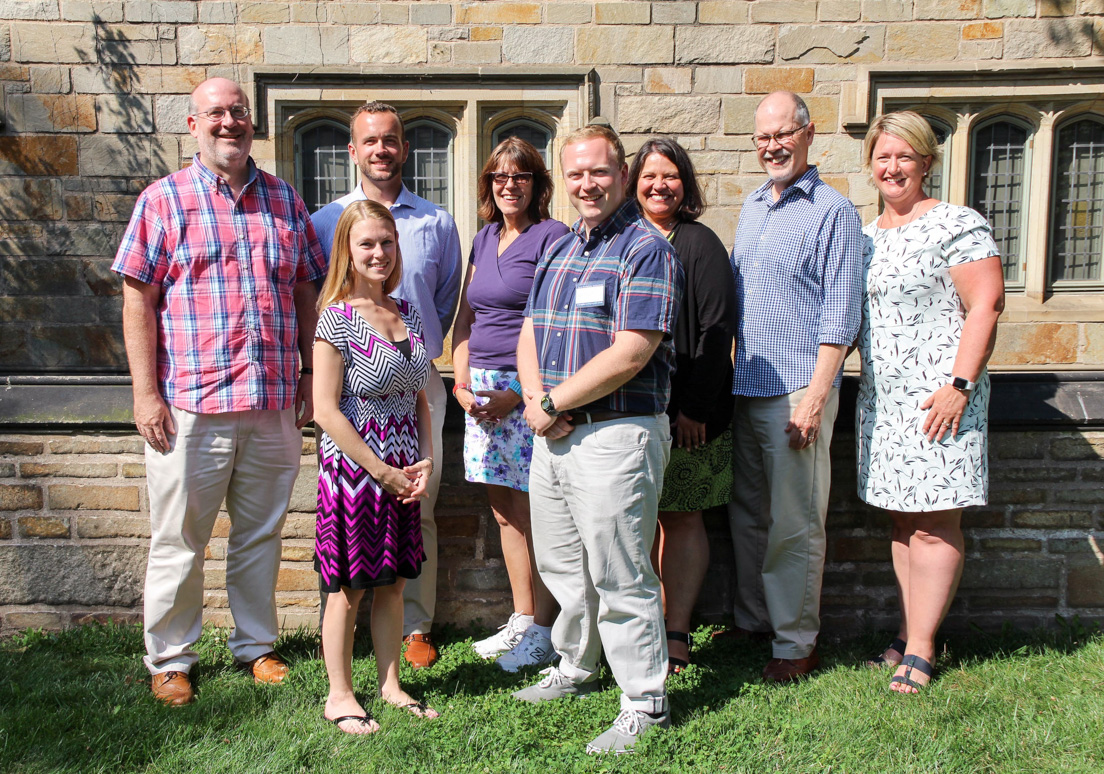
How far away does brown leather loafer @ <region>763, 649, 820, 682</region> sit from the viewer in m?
3.13

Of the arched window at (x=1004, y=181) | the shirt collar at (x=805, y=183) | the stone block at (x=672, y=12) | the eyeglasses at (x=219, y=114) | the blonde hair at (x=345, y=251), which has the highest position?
the stone block at (x=672, y=12)

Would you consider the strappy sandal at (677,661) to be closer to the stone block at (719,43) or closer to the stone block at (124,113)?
the stone block at (719,43)

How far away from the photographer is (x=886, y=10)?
722 centimetres

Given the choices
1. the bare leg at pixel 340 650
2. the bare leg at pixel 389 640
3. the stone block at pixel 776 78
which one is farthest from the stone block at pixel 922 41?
the bare leg at pixel 340 650

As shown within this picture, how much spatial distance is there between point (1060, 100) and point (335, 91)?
660 cm

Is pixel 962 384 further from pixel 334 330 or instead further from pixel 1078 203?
pixel 1078 203

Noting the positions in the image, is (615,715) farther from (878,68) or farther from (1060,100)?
(1060,100)

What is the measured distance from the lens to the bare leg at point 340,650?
2742mm

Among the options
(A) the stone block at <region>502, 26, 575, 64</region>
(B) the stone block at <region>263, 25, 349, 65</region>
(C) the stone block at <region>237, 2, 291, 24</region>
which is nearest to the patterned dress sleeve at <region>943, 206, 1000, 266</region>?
(A) the stone block at <region>502, 26, 575, 64</region>

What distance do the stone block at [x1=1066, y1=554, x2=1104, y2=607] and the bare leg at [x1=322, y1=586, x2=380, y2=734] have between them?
298 centimetres

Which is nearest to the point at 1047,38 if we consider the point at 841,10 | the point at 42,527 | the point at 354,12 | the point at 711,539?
the point at 841,10

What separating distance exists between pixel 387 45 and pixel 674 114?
2564mm

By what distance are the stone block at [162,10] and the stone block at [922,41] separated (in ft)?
19.8

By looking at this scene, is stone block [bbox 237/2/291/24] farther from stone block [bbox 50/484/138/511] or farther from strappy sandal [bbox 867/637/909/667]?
strappy sandal [bbox 867/637/909/667]
